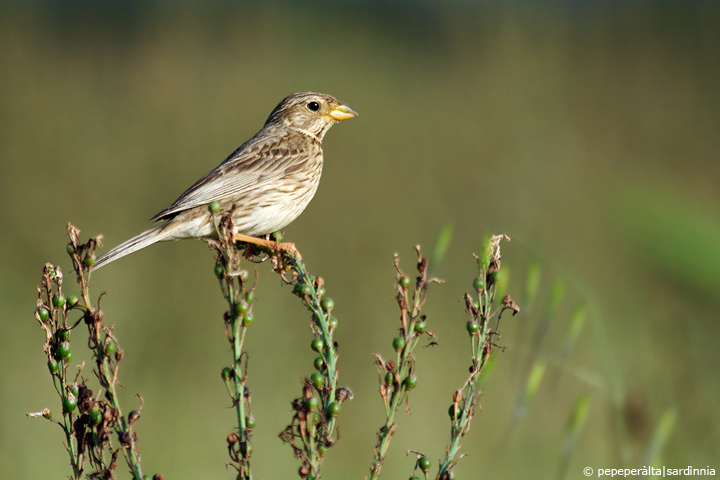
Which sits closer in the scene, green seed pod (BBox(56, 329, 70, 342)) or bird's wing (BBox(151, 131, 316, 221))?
green seed pod (BBox(56, 329, 70, 342))

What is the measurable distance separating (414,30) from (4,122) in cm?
621

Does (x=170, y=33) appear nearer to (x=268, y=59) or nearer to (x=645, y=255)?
(x=268, y=59)

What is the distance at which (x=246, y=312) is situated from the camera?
8.09 feet

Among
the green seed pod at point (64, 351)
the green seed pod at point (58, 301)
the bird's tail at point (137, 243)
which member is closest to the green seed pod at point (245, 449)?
the green seed pod at point (64, 351)

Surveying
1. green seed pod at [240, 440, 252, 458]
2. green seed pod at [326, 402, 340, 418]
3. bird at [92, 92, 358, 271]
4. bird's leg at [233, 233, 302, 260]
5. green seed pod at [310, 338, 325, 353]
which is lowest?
green seed pod at [240, 440, 252, 458]

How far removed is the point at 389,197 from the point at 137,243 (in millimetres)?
3622

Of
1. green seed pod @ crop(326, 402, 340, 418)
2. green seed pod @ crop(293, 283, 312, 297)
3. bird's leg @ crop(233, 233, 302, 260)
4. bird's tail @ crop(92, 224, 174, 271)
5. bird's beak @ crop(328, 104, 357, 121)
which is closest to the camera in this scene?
green seed pod @ crop(326, 402, 340, 418)

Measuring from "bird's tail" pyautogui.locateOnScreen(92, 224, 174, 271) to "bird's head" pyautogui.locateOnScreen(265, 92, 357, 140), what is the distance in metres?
1.58

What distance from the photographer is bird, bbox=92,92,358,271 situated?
4871 mm

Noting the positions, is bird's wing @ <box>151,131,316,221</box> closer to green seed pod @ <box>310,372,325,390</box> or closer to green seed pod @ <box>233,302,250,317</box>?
green seed pod @ <box>233,302,250,317</box>

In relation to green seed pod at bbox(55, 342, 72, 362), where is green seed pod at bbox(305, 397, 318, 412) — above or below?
below

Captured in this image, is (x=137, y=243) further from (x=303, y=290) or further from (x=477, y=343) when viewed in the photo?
(x=477, y=343)

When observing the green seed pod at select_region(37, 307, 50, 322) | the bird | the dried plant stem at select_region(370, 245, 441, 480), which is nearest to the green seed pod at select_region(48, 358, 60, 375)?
the green seed pod at select_region(37, 307, 50, 322)

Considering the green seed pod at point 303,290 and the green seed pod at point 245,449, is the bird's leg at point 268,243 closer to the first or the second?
the green seed pod at point 303,290
